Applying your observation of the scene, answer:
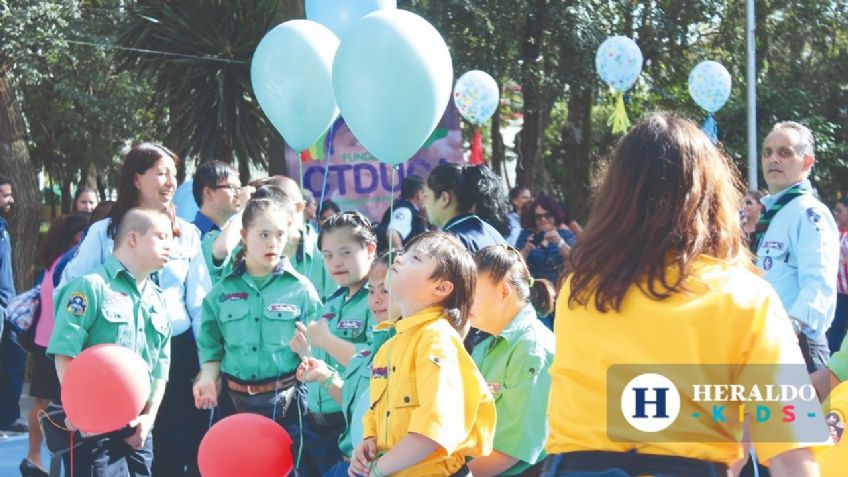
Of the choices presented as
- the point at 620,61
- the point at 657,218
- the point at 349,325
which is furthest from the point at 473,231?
the point at 620,61

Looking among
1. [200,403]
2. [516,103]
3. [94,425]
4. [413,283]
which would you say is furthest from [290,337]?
[516,103]

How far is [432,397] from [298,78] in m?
2.04

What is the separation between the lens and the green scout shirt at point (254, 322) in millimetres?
4672

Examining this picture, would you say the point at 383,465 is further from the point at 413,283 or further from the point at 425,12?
the point at 425,12

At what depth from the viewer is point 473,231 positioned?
480 cm

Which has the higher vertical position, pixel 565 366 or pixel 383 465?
pixel 565 366

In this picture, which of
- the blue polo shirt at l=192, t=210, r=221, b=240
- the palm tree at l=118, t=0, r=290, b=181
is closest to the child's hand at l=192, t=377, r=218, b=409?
the blue polo shirt at l=192, t=210, r=221, b=240

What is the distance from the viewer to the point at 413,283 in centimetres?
328

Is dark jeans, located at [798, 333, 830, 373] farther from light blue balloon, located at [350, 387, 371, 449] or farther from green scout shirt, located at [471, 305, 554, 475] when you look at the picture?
light blue balloon, located at [350, 387, 371, 449]

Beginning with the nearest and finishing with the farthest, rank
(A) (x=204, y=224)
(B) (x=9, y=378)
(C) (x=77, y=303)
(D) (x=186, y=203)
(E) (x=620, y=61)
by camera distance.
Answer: (C) (x=77, y=303)
(A) (x=204, y=224)
(D) (x=186, y=203)
(B) (x=9, y=378)
(E) (x=620, y=61)

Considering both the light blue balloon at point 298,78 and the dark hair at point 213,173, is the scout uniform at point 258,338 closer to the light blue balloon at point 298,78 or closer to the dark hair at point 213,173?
the light blue balloon at point 298,78

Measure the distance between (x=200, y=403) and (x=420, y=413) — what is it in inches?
73.5

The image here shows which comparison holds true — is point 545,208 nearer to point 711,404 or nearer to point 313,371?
point 313,371

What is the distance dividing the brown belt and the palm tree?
306 inches
